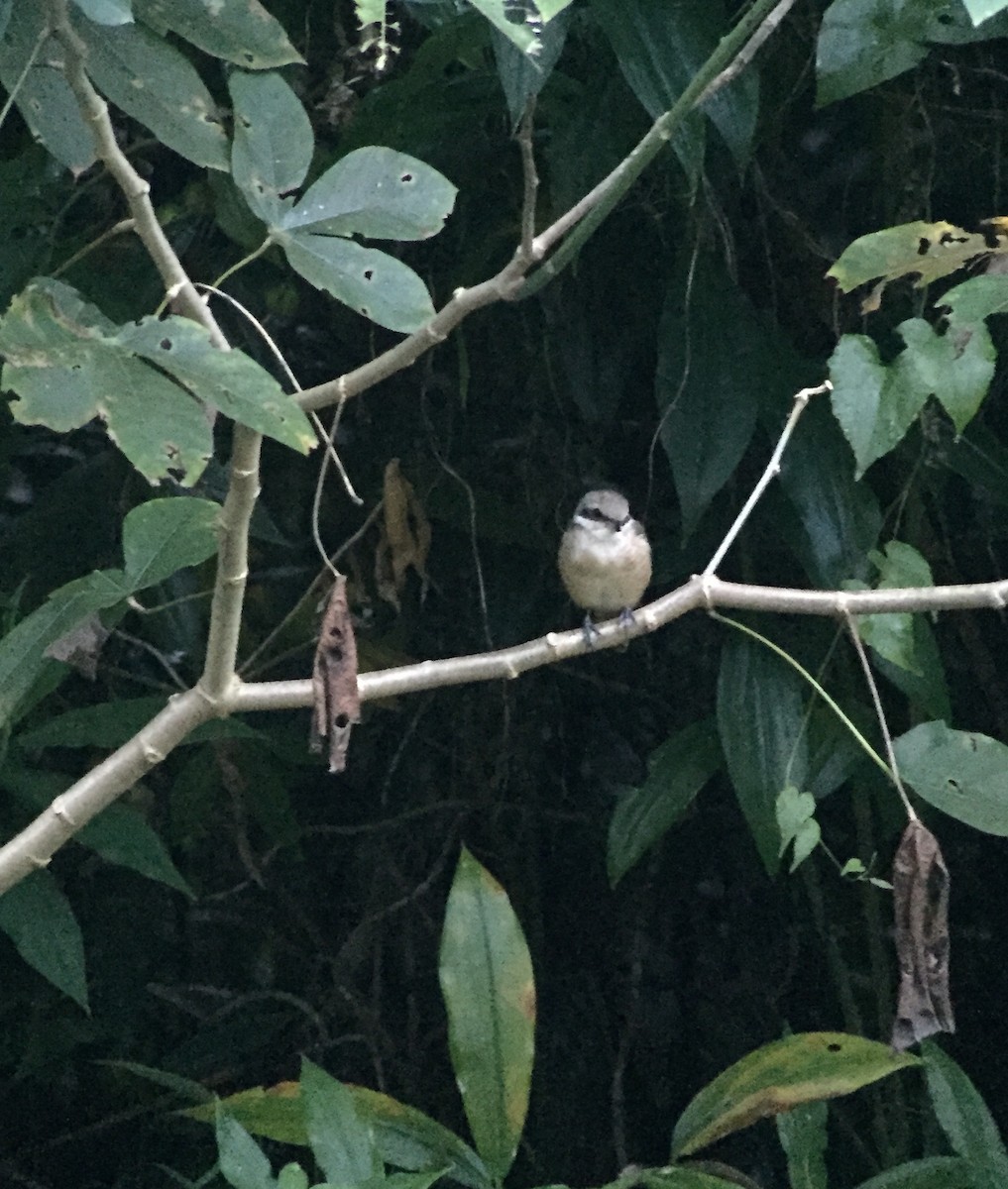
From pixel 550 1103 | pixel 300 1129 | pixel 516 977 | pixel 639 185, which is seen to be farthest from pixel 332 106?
pixel 550 1103

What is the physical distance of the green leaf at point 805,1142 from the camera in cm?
196

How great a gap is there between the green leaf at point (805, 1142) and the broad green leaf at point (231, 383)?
1424 mm

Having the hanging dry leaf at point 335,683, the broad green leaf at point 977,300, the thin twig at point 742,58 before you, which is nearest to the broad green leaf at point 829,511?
the broad green leaf at point 977,300

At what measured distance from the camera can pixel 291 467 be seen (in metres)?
2.44

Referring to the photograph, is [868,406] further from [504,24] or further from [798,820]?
[504,24]

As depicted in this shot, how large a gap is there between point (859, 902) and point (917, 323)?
1.26 metres

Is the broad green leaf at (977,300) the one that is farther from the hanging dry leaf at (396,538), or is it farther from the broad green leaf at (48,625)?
the hanging dry leaf at (396,538)

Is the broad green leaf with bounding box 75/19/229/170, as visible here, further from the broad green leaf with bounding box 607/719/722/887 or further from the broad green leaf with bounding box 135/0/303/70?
the broad green leaf with bounding box 607/719/722/887

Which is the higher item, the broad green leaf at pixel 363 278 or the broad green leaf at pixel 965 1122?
the broad green leaf at pixel 363 278

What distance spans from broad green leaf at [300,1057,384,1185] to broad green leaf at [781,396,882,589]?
889 mm

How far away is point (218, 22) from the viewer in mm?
1211

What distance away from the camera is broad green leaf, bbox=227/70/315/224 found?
1058 millimetres

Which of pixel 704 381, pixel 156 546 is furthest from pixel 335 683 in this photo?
pixel 704 381

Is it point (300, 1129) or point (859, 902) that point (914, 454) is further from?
point (300, 1129)
